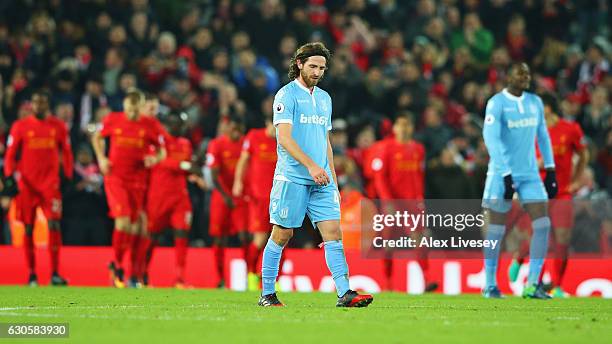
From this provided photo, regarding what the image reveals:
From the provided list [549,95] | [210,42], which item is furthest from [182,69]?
[549,95]

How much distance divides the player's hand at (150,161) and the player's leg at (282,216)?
6.52 meters

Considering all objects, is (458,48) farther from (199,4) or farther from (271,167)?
(271,167)

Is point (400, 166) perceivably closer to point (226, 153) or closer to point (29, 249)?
point (226, 153)

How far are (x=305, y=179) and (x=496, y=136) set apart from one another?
3.61 metres

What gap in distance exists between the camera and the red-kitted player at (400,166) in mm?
16766

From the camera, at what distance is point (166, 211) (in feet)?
55.4

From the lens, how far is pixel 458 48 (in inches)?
905

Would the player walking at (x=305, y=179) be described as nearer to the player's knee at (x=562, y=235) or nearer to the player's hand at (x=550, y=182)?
the player's hand at (x=550, y=182)

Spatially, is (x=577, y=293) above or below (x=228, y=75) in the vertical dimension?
below

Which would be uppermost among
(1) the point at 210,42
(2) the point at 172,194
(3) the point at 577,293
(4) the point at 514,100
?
(1) the point at 210,42

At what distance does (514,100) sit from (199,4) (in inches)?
412

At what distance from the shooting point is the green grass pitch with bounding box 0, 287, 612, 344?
735cm

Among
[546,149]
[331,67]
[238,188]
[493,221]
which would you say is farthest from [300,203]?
[331,67]

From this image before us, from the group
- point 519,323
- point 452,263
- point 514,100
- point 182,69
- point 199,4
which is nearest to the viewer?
point 519,323
